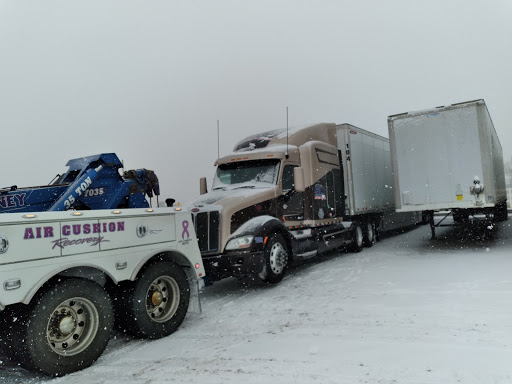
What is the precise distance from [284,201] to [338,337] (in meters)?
4.40

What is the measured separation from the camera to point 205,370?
420 cm

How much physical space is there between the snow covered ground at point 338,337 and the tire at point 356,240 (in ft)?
13.5

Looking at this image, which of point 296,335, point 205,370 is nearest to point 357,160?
point 296,335

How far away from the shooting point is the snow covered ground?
393 cm

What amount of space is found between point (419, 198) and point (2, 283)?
10243mm

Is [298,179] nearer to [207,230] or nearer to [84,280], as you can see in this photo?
[207,230]

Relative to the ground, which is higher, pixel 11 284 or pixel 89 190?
pixel 89 190

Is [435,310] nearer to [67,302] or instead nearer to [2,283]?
[67,302]

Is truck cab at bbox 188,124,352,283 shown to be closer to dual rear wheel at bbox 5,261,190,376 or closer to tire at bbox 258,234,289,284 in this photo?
tire at bbox 258,234,289,284

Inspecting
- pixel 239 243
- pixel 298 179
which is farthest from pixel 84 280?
pixel 298 179

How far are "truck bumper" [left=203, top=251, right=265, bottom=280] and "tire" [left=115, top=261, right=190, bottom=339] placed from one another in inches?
63.8

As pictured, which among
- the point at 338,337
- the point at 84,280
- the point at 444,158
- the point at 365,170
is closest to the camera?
the point at 84,280

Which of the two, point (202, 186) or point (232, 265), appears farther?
point (202, 186)

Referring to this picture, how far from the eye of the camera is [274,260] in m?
8.04
